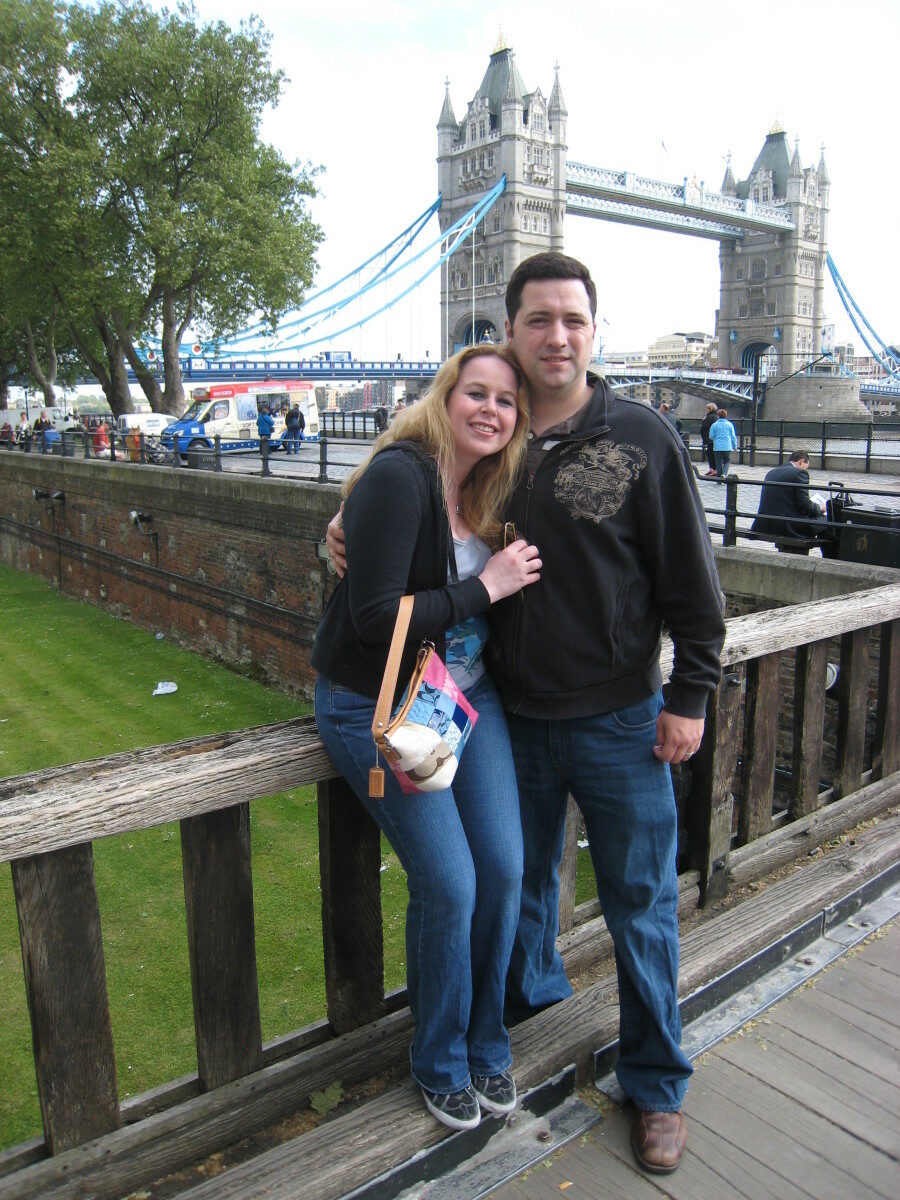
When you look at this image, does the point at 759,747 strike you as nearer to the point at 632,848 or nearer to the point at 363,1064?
Result: the point at 632,848

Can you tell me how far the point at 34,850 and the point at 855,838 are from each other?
8.55ft

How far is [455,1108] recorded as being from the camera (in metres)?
1.97

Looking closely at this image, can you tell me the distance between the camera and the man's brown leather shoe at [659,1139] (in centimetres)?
196

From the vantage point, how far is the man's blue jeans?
2061 millimetres

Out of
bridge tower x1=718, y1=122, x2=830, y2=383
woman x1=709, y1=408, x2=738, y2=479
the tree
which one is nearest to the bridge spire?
bridge tower x1=718, y1=122, x2=830, y2=383

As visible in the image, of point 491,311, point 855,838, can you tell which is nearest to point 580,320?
point 855,838

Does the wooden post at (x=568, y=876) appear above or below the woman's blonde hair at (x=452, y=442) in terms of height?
below

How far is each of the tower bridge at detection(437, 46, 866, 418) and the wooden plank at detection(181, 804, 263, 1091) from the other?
197 feet

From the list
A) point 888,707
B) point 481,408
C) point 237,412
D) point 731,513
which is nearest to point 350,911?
point 481,408

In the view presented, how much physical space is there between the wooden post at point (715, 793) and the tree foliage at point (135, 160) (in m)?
25.1

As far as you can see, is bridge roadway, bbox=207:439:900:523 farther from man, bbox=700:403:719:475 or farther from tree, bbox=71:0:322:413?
tree, bbox=71:0:322:413

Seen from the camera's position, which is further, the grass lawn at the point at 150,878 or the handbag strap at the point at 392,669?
the grass lawn at the point at 150,878

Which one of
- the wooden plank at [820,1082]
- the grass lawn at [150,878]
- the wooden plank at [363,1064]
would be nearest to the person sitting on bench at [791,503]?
the grass lawn at [150,878]

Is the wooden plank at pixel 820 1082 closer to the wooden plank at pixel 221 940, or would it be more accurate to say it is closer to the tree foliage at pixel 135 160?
the wooden plank at pixel 221 940
